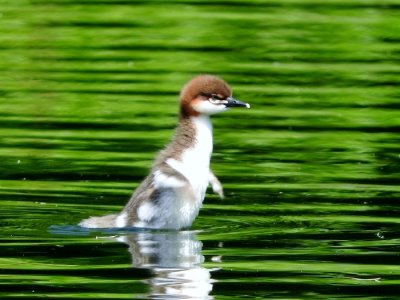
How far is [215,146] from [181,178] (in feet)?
9.73

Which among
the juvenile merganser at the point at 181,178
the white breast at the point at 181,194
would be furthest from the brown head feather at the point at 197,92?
the white breast at the point at 181,194

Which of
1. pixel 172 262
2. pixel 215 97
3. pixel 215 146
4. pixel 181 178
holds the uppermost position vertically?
pixel 215 97

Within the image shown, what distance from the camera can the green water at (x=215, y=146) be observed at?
34.6 ft

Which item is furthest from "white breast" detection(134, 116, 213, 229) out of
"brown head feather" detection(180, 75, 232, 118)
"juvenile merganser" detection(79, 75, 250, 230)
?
"brown head feather" detection(180, 75, 232, 118)

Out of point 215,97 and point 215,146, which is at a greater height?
point 215,97

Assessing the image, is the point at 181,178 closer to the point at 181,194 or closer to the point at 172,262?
the point at 181,194

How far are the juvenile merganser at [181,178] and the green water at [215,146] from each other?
0.44 feet

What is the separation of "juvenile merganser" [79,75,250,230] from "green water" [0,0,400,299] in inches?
5.3

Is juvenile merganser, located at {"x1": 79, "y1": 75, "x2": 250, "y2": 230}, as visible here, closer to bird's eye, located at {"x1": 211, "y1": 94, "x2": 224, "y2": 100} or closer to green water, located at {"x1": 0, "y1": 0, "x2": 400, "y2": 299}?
bird's eye, located at {"x1": 211, "y1": 94, "x2": 224, "y2": 100}

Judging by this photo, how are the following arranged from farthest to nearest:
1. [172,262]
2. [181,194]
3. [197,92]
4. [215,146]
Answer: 1. [215,146]
2. [197,92]
3. [181,194]
4. [172,262]

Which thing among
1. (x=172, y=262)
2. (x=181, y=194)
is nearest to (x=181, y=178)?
(x=181, y=194)

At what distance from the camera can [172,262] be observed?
35.4ft

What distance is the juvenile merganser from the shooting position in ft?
39.4

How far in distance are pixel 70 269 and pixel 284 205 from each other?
8.05ft
